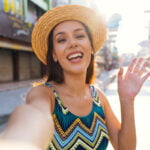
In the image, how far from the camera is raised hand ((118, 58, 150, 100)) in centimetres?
147

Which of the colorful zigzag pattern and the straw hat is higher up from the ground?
the straw hat

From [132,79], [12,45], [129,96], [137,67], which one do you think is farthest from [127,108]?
[12,45]

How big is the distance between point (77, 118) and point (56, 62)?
21.6 inches

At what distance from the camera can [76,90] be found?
5.00 ft

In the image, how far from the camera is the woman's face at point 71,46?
1.42 meters

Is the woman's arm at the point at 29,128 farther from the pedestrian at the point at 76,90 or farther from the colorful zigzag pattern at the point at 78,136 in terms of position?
the colorful zigzag pattern at the point at 78,136

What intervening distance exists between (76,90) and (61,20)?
1.87ft

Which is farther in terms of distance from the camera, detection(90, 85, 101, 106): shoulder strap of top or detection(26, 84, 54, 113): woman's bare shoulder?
detection(90, 85, 101, 106): shoulder strap of top

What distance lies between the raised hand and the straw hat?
0.47m

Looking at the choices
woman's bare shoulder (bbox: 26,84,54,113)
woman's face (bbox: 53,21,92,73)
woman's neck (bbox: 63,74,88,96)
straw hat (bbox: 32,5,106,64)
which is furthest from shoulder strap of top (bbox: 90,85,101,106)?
straw hat (bbox: 32,5,106,64)

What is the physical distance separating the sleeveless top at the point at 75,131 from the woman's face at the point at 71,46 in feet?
0.77

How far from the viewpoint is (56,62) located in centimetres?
161

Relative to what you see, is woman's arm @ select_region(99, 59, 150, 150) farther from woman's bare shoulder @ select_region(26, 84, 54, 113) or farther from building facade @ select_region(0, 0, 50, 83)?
building facade @ select_region(0, 0, 50, 83)

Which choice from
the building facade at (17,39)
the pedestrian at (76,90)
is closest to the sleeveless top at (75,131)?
the pedestrian at (76,90)
